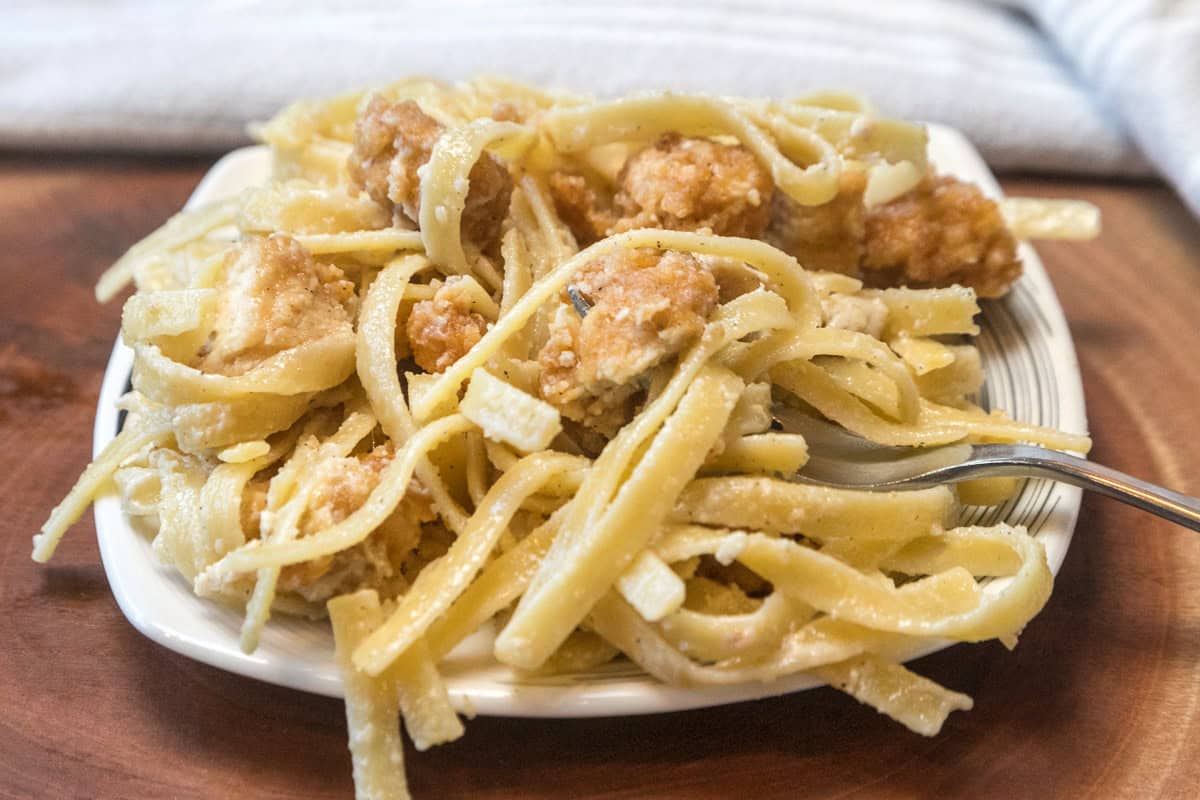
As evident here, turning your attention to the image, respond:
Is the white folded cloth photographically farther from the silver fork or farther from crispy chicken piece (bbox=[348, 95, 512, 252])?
the silver fork

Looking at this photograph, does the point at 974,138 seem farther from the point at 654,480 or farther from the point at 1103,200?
the point at 654,480

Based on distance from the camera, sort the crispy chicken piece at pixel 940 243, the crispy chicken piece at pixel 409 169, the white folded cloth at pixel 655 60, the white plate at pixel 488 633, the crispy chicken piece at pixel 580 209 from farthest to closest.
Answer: the white folded cloth at pixel 655 60 < the crispy chicken piece at pixel 940 243 < the crispy chicken piece at pixel 580 209 < the crispy chicken piece at pixel 409 169 < the white plate at pixel 488 633

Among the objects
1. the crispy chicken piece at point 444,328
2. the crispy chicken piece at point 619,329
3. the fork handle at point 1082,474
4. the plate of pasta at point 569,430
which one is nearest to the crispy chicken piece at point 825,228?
the plate of pasta at point 569,430

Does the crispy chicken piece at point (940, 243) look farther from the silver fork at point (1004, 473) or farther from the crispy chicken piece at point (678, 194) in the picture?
the silver fork at point (1004, 473)

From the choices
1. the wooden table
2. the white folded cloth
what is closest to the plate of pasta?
the wooden table

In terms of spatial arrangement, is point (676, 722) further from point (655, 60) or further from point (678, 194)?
point (655, 60)

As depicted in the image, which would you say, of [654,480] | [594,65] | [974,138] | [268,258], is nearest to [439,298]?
[268,258]
